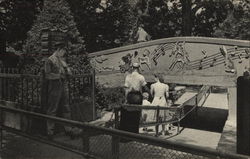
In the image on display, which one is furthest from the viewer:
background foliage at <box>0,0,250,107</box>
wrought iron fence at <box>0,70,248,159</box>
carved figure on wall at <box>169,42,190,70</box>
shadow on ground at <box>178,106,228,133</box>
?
background foliage at <box>0,0,250,107</box>

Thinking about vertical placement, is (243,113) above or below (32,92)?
below

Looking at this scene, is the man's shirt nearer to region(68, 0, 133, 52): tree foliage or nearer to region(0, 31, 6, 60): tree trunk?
region(0, 31, 6, 60): tree trunk

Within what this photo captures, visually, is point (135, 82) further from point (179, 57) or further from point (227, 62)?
point (179, 57)

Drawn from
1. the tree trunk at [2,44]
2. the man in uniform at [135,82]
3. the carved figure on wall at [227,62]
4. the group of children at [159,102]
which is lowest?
the group of children at [159,102]

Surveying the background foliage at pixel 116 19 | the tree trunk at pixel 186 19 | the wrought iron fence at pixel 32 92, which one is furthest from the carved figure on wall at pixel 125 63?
the wrought iron fence at pixel 32 92

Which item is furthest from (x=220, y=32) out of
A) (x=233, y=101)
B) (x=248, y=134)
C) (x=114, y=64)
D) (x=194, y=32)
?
(x=248, y=134)

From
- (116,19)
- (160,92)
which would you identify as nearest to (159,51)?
(160,92)

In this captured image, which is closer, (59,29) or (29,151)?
(29,151)

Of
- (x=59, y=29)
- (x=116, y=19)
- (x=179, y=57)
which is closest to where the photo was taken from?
(x=59, y=29)

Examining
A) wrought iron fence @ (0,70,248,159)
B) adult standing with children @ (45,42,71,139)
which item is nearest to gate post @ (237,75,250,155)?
wrought iron fence @ (0,70,248,159)

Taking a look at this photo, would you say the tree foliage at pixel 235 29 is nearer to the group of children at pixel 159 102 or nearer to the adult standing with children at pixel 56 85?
the group of children at pixel 159 102

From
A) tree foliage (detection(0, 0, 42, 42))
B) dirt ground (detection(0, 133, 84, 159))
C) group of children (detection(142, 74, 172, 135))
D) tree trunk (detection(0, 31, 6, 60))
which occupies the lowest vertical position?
dirt ground (detection(0, 133, 84, 159))

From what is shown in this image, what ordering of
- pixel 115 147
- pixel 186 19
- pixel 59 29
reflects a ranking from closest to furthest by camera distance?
pixel 115 147, pixel 59 29, pixel 186 19

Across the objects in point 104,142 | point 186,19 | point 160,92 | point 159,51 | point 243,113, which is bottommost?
point 104,142
